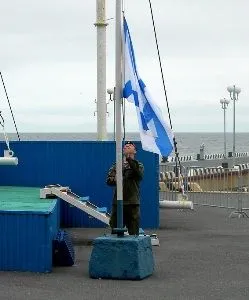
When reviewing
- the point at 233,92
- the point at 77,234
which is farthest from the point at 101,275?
A: the point at 233,92

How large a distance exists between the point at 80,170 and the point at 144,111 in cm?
647

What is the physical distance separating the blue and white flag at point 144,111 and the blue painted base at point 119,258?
1.39 metres

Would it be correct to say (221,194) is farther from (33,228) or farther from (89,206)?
(33,228)

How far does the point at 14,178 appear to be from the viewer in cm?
1712

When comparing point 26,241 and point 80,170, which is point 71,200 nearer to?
point 80,170

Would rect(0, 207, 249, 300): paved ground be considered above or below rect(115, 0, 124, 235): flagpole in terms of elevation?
below

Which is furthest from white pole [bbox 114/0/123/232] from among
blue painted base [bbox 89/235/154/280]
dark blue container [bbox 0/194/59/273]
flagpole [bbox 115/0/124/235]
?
dark blue container [bbox 0/194/59/273]

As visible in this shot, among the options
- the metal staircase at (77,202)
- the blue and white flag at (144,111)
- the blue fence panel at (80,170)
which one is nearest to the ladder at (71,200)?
A: the metal staircase at (77,202)

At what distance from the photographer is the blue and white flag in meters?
10.1

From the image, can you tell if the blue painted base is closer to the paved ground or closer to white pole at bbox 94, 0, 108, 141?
the paved ground

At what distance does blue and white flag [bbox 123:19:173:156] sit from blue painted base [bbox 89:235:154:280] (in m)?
1.39

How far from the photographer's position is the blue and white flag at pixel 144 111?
399 inches

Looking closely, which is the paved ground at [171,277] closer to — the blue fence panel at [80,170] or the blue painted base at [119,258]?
the blue painted base at [119,258]

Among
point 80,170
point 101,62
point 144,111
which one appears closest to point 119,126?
point 144,111
